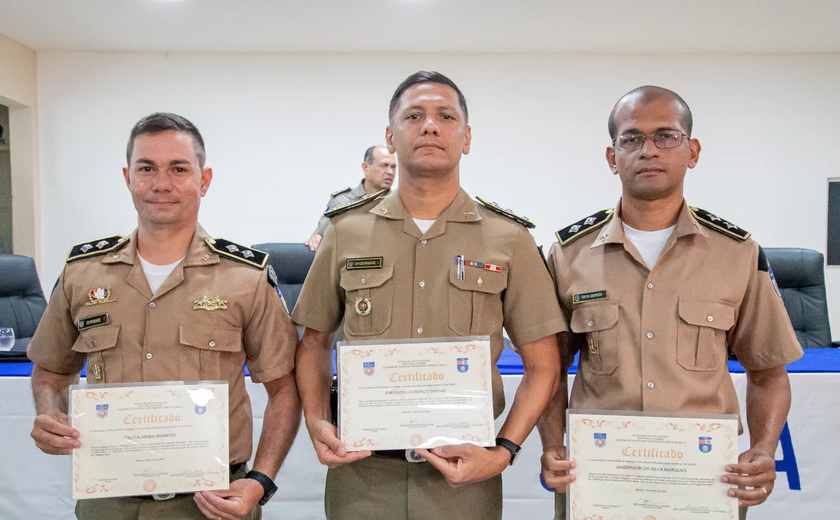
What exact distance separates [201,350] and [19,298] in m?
2.66

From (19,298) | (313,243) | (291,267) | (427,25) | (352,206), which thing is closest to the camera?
(352,206)

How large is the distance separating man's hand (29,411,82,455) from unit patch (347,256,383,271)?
74 centimetres

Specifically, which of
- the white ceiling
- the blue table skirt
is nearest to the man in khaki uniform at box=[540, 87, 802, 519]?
the blue table skirt

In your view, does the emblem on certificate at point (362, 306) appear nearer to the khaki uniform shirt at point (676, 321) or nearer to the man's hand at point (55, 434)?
the khaki uniform shirt at point (676, 321)

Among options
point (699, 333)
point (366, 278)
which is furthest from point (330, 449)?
point (699, 333)

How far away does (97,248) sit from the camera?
163cm

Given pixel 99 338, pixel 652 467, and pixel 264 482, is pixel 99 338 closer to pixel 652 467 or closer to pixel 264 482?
pixel 264 482

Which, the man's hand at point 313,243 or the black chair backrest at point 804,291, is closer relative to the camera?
the black chair backrest at point 804,291

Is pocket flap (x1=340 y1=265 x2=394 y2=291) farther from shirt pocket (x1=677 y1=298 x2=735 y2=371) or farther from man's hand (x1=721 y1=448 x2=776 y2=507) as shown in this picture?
man's hand (x1=721 y1=448 x2=776 y2=507)

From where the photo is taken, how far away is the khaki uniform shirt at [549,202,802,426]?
152 centimetres

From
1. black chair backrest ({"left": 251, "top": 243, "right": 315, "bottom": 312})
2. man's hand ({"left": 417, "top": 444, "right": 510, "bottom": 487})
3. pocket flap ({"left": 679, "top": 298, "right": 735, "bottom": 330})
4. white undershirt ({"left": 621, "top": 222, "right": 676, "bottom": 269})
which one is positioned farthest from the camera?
black chair backrest ({"left": 251, "top": 243, "right": 315, "bottom": 312})


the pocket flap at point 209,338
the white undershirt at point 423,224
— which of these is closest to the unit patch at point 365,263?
the white undershirt at point 423,224

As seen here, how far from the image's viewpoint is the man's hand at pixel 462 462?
4.34 ft

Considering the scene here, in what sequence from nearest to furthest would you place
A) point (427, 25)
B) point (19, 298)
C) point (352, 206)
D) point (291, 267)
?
1. point (352, 206)
2. point (19, 298)
3. point (291, 267)
4. point (427, 25)
